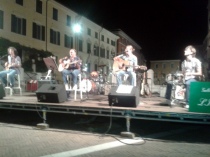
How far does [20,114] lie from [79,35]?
2540cm

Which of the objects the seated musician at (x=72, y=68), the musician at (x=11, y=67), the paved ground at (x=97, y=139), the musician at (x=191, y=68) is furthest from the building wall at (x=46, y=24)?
the musician at (x=191, y=68)

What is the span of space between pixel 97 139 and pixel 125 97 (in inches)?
45.5

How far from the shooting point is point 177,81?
6.83 meters

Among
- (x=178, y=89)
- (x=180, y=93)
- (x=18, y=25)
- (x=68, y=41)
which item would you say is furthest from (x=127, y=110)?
(x=68, y=41)

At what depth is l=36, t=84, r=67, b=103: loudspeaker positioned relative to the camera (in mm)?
6738

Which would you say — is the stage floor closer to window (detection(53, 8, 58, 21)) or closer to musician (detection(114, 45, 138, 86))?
musician (detection(114, 45, 138, 86))

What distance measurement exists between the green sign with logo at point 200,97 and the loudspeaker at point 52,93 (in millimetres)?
3193

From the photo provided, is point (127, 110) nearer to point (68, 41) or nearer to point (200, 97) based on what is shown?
point (200, 97)

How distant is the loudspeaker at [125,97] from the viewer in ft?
19.8

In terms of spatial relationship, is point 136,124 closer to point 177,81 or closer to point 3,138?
point 177,81

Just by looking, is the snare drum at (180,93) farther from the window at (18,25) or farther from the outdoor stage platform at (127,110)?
the window at (18,25)

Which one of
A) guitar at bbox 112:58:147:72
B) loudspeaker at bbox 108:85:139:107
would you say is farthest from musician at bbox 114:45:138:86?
loudspeaker at bbox 108:85:139:107

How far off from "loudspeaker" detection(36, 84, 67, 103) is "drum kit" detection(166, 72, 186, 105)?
9.07ft

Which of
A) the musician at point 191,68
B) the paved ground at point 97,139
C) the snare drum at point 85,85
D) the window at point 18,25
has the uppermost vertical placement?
the window at point 18,25
